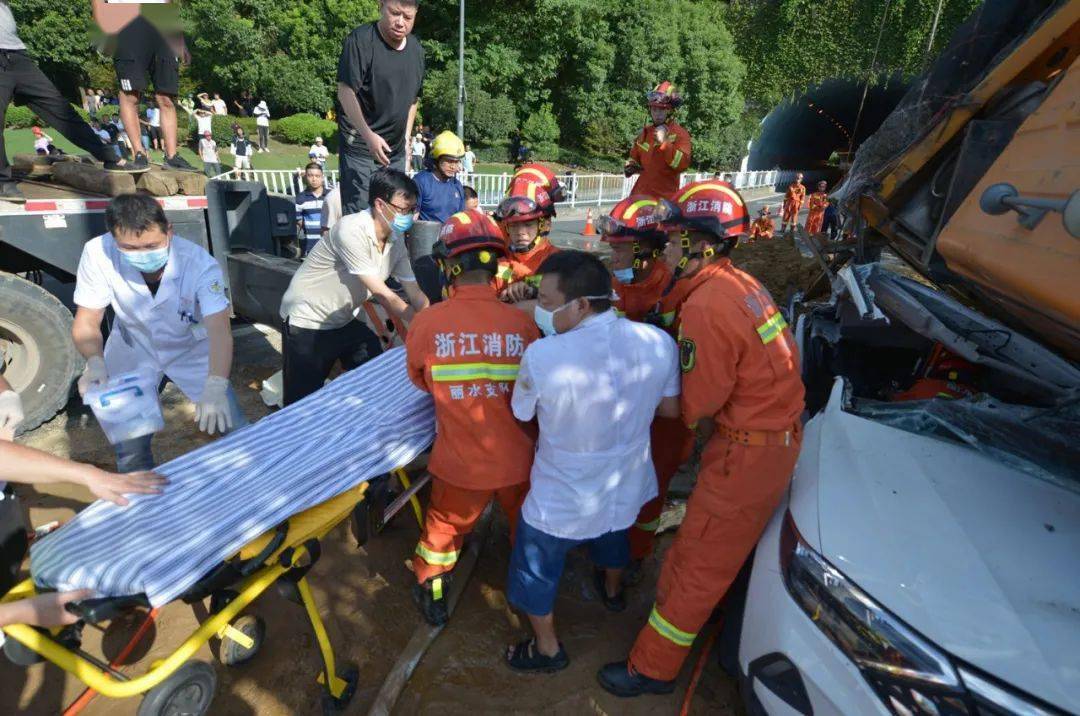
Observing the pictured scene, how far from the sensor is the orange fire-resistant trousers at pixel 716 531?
2.27 metres

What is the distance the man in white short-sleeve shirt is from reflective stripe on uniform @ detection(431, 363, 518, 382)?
120cm

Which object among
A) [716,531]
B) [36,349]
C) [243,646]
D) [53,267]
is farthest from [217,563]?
[53,267]

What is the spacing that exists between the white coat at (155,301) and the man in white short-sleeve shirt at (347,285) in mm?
576

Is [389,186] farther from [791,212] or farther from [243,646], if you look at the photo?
[791,212]

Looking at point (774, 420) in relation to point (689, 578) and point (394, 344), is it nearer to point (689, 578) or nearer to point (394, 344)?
point (689, 578)

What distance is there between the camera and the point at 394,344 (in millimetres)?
4094

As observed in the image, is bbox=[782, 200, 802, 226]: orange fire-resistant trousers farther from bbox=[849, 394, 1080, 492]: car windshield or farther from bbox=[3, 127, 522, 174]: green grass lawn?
bbox=[849, 394, 1080, 492]: car windshield

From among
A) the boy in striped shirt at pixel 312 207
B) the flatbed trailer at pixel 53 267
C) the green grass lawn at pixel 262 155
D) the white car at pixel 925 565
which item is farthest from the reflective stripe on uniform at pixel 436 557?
the green grass lawn at pixel 262 155

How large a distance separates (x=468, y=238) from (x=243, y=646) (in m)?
1.98

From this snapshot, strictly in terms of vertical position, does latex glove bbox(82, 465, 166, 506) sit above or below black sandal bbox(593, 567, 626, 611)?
above

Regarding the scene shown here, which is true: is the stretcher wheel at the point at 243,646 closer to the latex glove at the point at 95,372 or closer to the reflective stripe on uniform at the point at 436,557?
the reflective stripe on uniform at the point at 436,557

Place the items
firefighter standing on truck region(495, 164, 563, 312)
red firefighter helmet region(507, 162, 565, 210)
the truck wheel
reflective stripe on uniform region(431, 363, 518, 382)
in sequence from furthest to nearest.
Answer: red firefighter helmet region(507, 162, 565, 210) < the truck wheel < firefighter standing on truck region(495, 164, 563, 312) < reflective stripe on uniform region(431, 363, 518, 382)

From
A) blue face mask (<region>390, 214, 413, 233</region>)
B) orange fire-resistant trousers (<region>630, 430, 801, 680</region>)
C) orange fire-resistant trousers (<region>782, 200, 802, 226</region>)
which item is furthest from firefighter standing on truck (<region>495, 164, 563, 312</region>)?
orange fire-resistant trousers (<region>782, 200, 802, 226</region>)

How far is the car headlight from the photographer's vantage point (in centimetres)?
144
